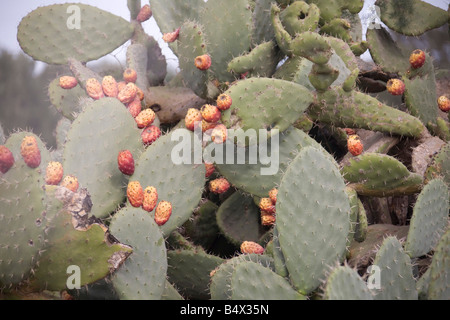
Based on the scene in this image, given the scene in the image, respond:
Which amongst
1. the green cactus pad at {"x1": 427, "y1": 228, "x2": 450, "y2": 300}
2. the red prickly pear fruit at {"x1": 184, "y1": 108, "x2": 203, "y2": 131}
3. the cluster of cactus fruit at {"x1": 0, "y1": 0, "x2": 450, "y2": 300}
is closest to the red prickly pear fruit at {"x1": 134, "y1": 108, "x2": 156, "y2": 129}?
the cluster of cactus fruit at {"x1": 0, "y1": 0, "x2": 450, "y2": 300}

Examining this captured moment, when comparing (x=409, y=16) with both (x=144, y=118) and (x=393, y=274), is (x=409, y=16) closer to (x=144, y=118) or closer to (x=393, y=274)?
(x=144, y=118)

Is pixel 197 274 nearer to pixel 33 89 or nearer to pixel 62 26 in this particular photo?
pixel 62 26

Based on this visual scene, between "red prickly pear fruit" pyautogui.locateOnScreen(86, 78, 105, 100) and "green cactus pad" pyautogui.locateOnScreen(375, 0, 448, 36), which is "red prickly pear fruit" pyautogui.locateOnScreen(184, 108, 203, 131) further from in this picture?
"green cactus pad" pyautogui.locateOnScreen(375, 0, 448, 36)

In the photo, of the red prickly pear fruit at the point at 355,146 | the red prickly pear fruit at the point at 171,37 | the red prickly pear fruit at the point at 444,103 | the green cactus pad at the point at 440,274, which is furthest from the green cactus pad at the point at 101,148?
the red prickly pear fruit at the point at 444,103

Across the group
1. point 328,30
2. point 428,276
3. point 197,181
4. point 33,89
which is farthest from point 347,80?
point 33,89

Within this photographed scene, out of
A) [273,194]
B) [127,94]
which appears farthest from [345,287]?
[127,94]

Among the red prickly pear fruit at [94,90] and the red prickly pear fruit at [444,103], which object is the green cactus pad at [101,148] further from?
the red prickly pear fruit at [444,103]

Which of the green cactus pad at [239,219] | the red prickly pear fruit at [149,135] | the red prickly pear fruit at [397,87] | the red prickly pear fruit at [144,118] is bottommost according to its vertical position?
the green cactus pad at [239,219]

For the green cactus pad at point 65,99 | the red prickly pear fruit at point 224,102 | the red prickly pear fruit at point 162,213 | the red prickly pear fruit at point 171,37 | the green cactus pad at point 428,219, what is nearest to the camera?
the green cactus pad at point 428,219
